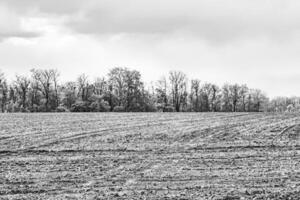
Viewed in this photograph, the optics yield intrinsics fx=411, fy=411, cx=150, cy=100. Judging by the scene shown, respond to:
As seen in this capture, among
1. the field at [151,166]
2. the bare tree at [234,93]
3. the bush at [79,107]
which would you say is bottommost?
the field at [151,166]

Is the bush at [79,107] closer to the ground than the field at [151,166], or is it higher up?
higher up

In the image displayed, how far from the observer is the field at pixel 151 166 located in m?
11.9

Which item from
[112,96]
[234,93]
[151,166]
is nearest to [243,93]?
[234,93]

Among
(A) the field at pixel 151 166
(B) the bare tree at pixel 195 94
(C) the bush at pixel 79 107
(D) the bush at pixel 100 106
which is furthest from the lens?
(B) the bare tree at pixel 195 94

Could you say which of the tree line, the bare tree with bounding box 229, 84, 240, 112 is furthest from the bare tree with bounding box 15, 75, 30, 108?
the bare tree with bounding box 229, 84, 240, 112

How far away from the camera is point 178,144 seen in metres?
23.8

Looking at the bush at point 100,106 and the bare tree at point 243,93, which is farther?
the bare tree at point 243,93

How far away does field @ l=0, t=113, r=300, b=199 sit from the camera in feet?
39.2

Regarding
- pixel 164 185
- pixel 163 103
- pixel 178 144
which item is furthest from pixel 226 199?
pixel 163 103

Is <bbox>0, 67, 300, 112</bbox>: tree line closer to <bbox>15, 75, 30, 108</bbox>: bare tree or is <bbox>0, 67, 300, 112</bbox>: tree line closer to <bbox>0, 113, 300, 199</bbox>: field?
<bbox>15, 75, 30, 108</bbox>: bare tree

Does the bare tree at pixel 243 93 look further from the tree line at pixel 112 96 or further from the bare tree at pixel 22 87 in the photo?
the bare tree at pixel 22 87

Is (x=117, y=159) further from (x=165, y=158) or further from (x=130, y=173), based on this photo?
(x=130, y=173)

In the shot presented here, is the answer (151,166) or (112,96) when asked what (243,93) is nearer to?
(112,96)

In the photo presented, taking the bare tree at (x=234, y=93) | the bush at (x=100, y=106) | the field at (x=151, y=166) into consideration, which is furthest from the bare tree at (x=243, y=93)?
the field at (x=151, y=166)
